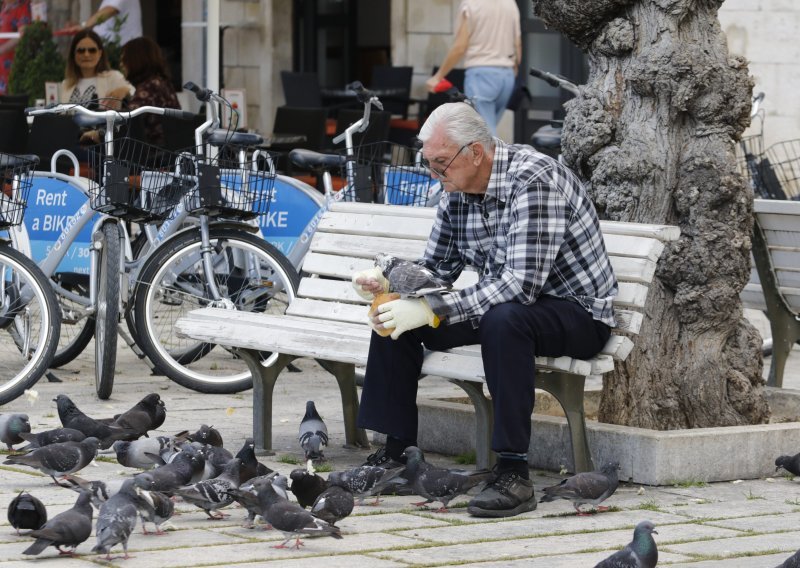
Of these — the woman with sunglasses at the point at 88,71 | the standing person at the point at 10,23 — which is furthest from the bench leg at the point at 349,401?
the standing person at the point at 10,23

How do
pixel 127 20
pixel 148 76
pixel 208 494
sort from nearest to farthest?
pixel 208 494 < pixel 148 76 < pixel 127 20

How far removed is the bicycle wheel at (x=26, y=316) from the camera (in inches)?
283

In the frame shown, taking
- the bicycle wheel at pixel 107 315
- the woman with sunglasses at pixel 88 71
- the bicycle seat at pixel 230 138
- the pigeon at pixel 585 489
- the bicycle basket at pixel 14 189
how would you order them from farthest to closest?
the woman with sunglasses at pixel 88 71 < the bicycle seat at pixel 230 138 < the bicycle wheel at pixel 107 315 < the bicycle basket at pixel 14 189 < the pigeon at pixel 585 489

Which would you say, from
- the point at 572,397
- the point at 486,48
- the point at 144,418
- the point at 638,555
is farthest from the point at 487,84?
the point at 638,555

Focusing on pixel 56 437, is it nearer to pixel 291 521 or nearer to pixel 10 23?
pixel 291 521

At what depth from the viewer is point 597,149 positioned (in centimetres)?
632

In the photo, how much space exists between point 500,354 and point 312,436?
37.6 inches

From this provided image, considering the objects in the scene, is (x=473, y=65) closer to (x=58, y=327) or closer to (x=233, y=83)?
(x=233, y=83)

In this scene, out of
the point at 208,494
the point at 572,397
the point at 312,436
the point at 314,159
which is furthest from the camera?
the point at 314,159

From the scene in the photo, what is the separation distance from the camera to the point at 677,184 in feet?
20.5

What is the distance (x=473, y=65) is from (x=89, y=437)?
8.73 meters

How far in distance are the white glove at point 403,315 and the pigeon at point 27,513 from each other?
1307 mm

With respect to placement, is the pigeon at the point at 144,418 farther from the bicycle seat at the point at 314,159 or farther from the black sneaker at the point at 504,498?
the bicycle seat at the point at 314,159

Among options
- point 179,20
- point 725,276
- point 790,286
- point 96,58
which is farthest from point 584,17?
point 179,20
